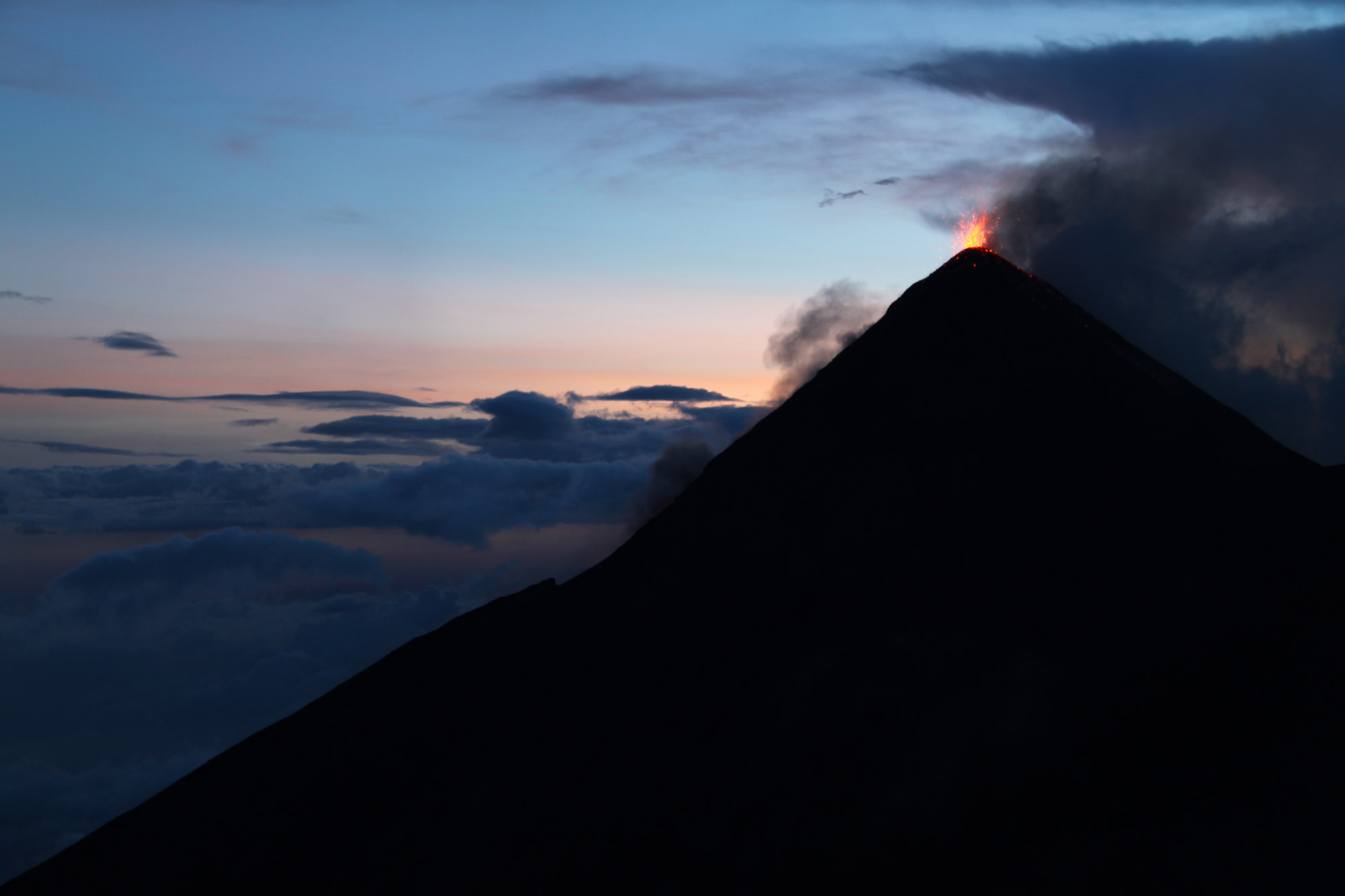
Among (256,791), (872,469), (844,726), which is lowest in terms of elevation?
(256,791)

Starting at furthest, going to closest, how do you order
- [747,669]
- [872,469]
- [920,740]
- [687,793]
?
1. [872,469]
2. [747,669]
3. [687,793]
4. [920,740]

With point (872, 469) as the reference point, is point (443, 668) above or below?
below

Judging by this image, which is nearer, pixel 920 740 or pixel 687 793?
pixel 920 740

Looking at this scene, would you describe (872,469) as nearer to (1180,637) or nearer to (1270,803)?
(1180,637)

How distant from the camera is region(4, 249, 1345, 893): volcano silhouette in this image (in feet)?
56.9

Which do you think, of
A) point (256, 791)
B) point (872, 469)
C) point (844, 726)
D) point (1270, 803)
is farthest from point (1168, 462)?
point (256, 791)

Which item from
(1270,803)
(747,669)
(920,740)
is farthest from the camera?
(747,669)

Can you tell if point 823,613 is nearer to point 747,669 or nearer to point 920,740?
point 747,669

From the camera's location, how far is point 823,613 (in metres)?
22.9

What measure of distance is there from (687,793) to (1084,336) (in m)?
18.3

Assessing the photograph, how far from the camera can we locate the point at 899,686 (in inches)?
793

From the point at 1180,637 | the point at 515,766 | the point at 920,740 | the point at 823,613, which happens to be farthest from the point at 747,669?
the point at 1180,637

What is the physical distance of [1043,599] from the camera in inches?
818

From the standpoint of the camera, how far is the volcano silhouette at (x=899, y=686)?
17344mm
